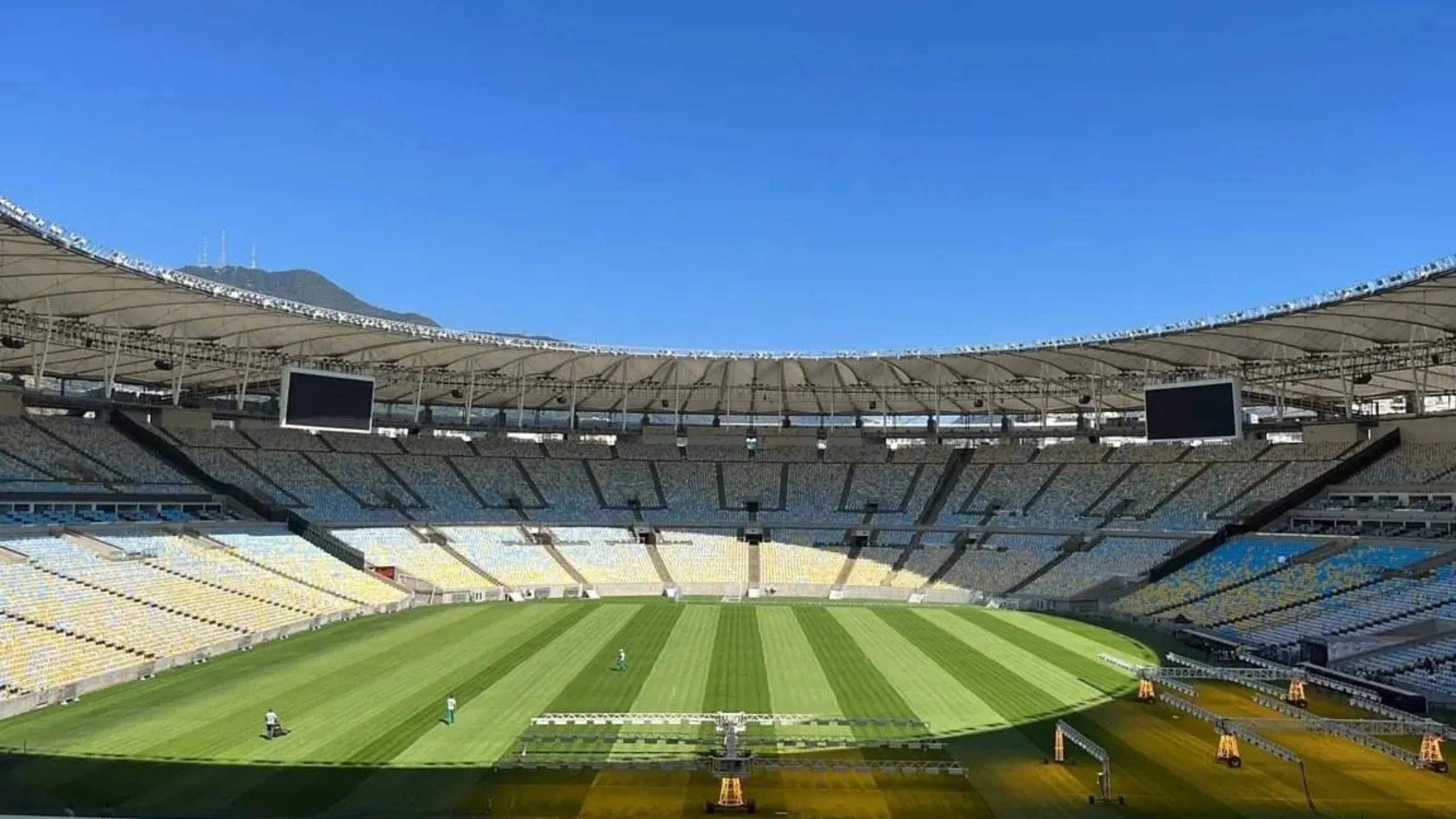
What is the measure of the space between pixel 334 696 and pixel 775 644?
50.4 feet

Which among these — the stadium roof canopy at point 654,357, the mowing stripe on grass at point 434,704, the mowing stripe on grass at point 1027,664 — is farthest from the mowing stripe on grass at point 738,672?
the stadium roof canopy at point 654,357

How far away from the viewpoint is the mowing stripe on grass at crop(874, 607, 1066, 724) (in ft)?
81.7

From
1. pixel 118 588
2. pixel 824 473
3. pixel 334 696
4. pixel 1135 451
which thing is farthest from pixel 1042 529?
pixel 118 588

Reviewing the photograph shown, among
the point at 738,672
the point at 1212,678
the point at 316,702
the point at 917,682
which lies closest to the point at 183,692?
the point at 316,702

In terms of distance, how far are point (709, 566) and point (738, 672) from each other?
24.6 m

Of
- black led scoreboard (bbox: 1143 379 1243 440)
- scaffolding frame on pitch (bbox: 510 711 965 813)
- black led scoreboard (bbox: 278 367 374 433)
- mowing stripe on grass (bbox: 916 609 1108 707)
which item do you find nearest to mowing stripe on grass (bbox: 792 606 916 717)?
scaffolding frame on pitch (bbox: 510 711 965 813)

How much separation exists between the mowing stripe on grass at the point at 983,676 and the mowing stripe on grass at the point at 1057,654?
208 centimetres

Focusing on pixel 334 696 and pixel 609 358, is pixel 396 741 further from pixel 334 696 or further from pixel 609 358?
pixel 609 358

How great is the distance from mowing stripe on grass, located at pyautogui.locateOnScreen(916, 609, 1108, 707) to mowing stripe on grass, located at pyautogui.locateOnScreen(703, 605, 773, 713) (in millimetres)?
7983

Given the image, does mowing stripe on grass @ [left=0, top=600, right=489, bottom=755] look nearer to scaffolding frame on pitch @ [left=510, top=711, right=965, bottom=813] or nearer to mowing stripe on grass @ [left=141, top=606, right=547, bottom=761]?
mowing stripe on grass @ [left=141, top=606, right=547, bottom=761]

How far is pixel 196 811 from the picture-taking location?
659 inches

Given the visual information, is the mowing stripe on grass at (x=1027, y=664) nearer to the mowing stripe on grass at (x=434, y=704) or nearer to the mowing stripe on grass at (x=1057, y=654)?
the mowing stripe on grass at (x=1057, y=654)

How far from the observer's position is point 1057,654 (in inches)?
1303

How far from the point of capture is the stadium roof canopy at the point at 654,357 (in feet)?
109
